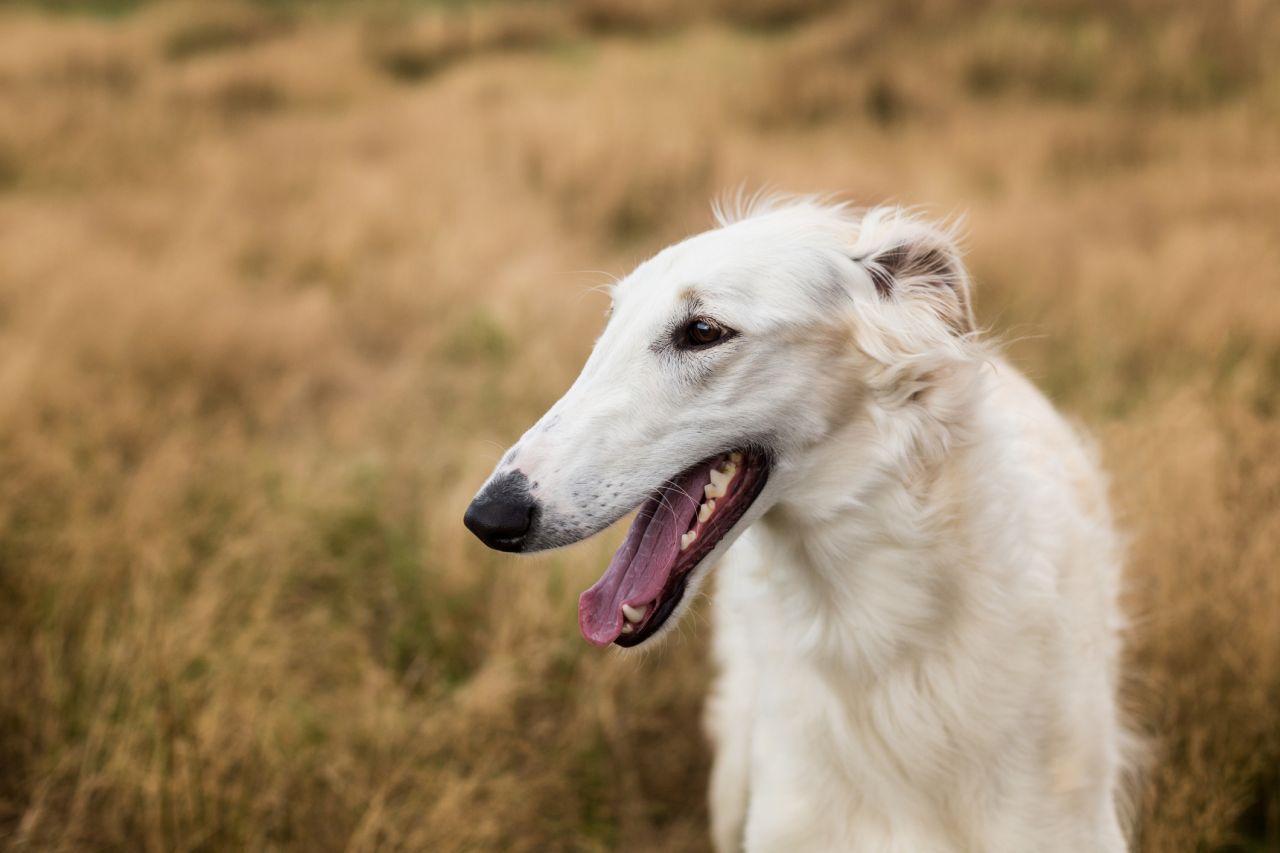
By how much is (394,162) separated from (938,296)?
23.5 feet

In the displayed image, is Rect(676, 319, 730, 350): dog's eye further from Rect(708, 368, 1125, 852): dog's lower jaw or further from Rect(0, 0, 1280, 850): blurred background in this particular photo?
Rect(0, 0, 1280, 850): blurred background

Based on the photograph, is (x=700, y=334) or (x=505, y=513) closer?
(x=505, y=513)

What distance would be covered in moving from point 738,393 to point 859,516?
0.35 metres

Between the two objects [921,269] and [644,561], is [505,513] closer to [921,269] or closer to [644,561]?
[644,561]

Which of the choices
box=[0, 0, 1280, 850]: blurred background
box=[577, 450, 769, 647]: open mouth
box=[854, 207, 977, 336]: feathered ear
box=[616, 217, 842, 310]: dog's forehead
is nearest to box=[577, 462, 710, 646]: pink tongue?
box=[577, 450, 769, 647]: open mouth

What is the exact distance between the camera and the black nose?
6.02 feet

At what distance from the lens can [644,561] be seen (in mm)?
2045

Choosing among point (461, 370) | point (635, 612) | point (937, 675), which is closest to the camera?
point (635, 612)

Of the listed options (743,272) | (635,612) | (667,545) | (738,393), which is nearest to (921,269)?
(743,272)

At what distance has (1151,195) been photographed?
6.80m

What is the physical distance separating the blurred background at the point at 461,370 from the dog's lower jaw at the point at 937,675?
80 cm

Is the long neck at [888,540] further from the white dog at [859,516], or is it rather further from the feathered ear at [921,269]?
the feathered ear at [921,269]

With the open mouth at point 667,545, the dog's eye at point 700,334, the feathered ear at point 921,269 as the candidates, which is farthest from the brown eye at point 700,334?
the feathered ear at point 921,269

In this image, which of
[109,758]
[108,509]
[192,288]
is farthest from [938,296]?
[192,288]
